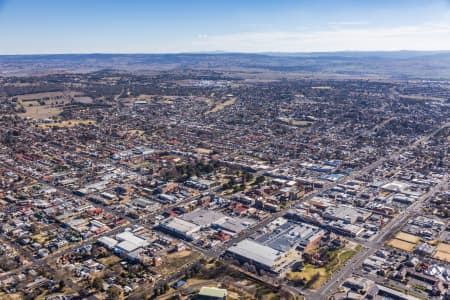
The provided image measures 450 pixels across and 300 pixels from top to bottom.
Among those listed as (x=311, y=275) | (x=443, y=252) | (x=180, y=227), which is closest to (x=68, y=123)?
(x=180, y=227)

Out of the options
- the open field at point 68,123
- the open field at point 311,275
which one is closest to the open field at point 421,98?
the open field at point 68,123

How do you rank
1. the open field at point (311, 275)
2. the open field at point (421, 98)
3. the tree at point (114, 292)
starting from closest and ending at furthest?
the tree at point (114, 292) < the open field at point (311, 275) < the open field at point (421, 98)

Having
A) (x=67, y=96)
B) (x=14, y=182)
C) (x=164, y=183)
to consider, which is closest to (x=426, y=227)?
(x=164, y=183)

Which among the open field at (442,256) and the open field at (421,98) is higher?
the open field at (421,98)

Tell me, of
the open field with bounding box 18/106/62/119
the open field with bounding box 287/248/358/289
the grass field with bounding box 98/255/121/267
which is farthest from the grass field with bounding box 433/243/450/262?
the open field with bounding box 18/106/62/119

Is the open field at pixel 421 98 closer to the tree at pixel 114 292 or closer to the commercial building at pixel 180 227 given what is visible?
the commercial building at pixel 180 227

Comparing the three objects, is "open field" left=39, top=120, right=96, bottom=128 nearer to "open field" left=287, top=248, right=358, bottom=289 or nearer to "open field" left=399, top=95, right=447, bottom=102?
"open field" left=287, top=248, right=358, bottom=289

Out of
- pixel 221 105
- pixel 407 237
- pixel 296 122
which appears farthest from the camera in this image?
pixel 221 105

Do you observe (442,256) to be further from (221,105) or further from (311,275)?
(221,105)

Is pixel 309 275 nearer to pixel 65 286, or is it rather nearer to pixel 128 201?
pixel 65 286
